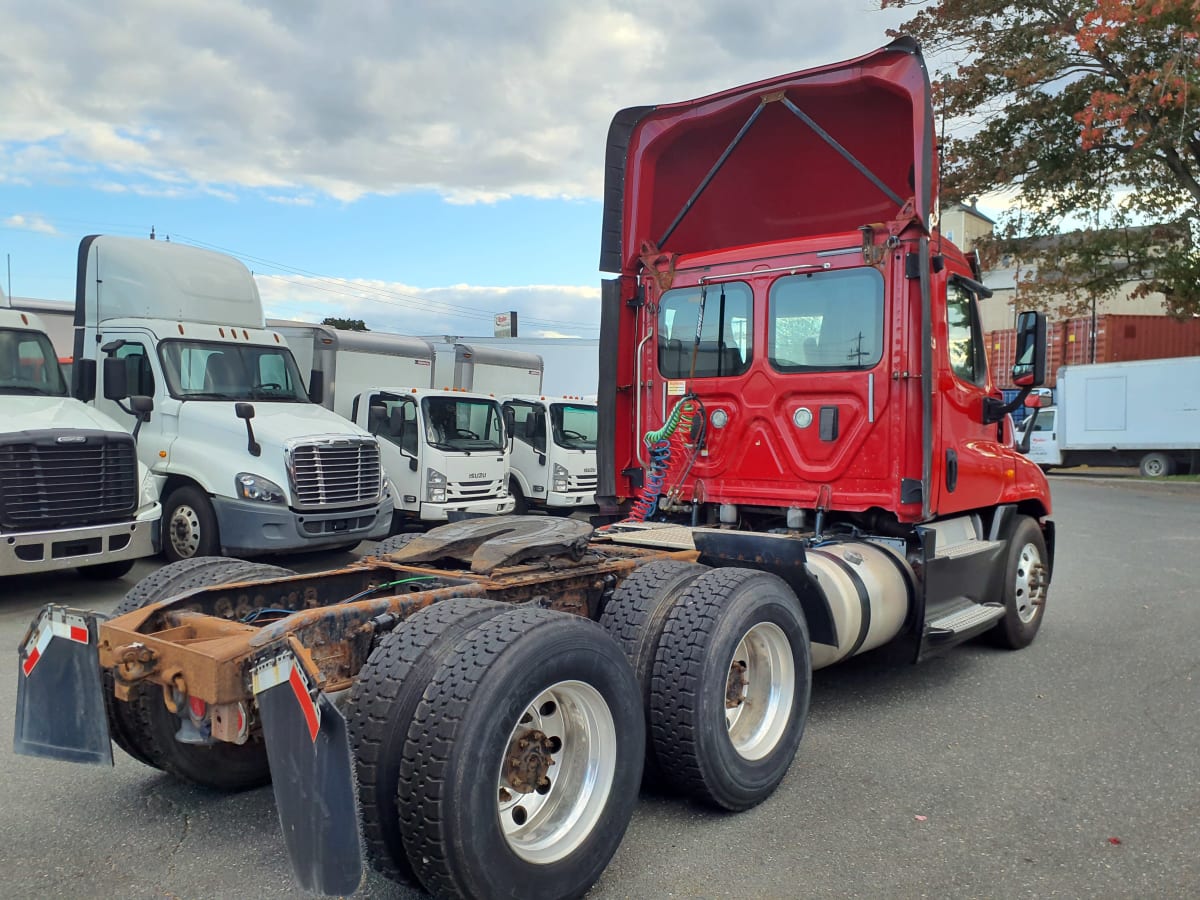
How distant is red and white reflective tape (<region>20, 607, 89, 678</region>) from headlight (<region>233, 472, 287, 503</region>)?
568 centimetres

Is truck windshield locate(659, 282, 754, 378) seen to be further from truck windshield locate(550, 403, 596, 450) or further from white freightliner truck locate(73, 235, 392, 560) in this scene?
truck windshield locate(550, 403, 596, 450)

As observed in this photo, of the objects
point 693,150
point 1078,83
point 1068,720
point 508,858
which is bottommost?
point 1068,720

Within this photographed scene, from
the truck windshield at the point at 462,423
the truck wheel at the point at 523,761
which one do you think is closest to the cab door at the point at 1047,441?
the truck windshield at the point at 462,423

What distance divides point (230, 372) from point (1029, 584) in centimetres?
809

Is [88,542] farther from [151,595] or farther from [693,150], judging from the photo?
[693,150]

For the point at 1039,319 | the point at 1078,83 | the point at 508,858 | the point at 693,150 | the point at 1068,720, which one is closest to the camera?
the point at 508,858

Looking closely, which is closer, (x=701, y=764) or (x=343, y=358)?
(x=701, y=764)

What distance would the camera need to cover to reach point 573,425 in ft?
47.6

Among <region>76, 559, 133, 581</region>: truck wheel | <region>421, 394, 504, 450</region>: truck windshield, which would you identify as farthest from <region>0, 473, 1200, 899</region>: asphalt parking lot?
<region>421, 394, 504, 450</region>: truck windshield

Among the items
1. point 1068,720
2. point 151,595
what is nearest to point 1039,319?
point 1068,720

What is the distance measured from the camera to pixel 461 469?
12.2 meters

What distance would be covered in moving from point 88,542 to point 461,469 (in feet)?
16.3

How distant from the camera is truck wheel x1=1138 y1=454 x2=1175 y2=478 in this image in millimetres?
23906

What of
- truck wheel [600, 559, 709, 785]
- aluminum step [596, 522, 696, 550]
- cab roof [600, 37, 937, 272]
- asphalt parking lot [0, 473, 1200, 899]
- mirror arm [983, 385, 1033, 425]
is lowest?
asphalt parking lot [0, 473, 1200, 899]
